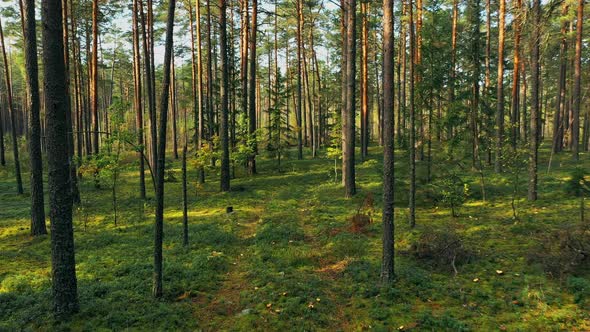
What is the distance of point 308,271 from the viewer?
9188 millimetres

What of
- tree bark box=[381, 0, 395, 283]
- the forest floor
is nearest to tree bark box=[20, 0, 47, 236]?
the forest floor

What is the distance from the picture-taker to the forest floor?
663 centimetres

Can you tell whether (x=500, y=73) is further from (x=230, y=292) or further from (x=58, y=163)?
(x=58, y=163)

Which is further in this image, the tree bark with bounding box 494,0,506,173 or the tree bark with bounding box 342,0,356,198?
the tree bark with bounding box 494,0,506,173

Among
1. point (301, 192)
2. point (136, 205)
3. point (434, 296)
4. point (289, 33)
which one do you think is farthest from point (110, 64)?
point (434, 296)

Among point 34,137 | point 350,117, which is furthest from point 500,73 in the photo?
point 34,137

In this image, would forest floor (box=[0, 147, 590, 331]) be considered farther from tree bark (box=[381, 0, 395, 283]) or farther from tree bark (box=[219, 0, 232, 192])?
tree bark (box=[219, 0, 232, 192])

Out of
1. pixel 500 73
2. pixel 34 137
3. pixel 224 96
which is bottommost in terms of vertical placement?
pixel 34 137

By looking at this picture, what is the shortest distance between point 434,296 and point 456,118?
1050cm

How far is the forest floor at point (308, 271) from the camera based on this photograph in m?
6.63

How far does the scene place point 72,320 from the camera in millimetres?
6535

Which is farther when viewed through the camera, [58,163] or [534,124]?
[534,124]

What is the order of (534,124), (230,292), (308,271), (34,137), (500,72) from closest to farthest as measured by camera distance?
(230,292) < (308,271) < (34,137) < (534,124) < (500,72)

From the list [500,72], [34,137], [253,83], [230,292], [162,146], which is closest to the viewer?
[162,146]
